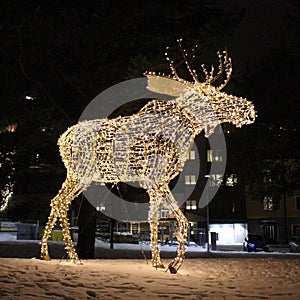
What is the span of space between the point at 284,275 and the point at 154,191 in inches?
115

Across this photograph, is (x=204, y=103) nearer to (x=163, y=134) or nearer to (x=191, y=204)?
(x=163, y=134)

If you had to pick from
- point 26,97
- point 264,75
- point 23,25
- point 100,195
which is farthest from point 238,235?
point 23,25

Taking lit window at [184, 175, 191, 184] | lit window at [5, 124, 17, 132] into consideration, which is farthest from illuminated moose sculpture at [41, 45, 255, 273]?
lit window at [184, 175, 191, 184]

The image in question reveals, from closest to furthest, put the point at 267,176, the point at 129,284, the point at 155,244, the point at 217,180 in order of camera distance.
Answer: the point at 129,284
the point at 155,244
the point at 267,176
the point at 217,180

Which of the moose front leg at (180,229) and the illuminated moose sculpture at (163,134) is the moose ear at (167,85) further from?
the moose front leg at (180,229)

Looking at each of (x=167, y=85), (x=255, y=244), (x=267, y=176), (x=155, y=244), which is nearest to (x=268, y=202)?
(x=267, y=176)

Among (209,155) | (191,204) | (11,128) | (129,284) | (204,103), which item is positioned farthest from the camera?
(209,155)

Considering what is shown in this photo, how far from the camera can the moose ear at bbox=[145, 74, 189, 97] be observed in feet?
25.7

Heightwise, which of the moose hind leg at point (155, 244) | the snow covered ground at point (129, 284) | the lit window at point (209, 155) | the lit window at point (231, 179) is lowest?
the snow covered ground at point (129, 284)

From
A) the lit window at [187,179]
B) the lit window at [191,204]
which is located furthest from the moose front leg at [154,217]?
the lit window at [187,179]

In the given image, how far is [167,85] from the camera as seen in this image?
7.91m

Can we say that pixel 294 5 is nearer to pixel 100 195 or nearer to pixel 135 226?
pixel 100 195

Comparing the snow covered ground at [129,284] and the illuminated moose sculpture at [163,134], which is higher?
the illuminated moose sculpture at [163,134]

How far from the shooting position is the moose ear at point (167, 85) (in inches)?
308
